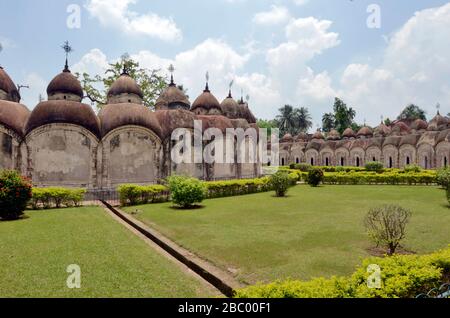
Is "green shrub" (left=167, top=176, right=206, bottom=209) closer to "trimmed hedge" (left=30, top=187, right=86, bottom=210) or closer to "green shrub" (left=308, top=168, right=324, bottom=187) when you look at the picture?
"trimmed hedge" (left=30, top=187, right=86, bottom=210)

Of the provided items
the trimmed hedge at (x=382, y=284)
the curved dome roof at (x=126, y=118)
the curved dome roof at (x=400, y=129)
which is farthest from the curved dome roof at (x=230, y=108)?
the trimmed hedge at (x=382, y=284)

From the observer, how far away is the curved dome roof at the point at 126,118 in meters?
19.7

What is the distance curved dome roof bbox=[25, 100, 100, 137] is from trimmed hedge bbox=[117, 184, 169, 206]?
5.85 metres

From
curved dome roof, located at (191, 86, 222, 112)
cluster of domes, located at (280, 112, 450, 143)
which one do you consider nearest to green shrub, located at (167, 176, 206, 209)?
curved dome roof, located at (191, 86, 222, 112)

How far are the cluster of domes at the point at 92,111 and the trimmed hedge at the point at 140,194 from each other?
5.69 meters

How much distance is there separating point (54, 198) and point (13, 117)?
746 centimetres

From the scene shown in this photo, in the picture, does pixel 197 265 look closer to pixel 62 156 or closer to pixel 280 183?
pixel 280 183

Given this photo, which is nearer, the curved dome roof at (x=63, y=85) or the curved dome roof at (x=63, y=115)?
the curved dome roof at (x=63, y=115)

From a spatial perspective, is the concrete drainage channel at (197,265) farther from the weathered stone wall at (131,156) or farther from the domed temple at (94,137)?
the domed temple at (94,137)

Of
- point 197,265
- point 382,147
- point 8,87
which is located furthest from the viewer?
point 382,147

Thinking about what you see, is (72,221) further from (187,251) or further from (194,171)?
(194,171)

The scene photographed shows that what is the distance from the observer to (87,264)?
20.4 ft

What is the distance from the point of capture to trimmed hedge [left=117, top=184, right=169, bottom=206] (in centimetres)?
1547

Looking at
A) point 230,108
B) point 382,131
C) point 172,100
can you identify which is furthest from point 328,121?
point 172,100
